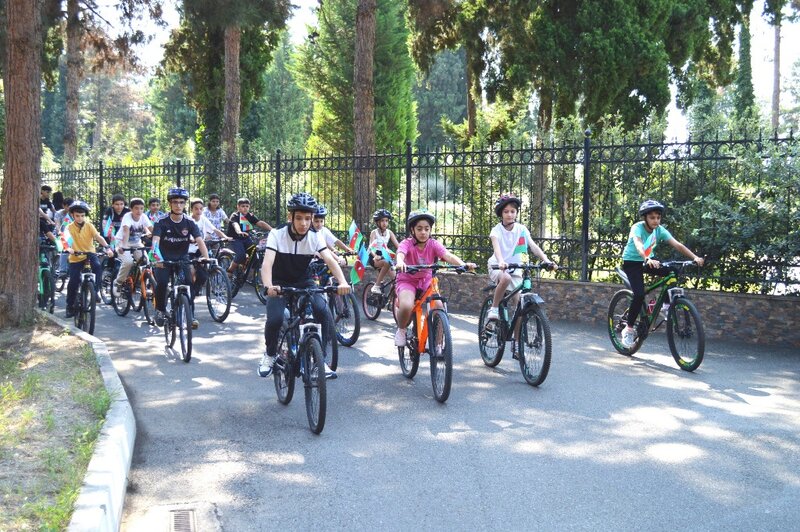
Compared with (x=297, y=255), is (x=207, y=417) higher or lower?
lower

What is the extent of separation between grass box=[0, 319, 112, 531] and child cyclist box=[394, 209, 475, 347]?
113 inches

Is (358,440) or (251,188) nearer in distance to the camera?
(358,440)

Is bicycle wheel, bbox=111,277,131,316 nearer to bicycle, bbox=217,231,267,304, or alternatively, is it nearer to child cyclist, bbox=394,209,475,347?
bicycle, bbox=217,231,267,304

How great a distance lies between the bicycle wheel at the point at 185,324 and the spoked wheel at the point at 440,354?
319 centimetres

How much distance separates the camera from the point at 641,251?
9523 mm

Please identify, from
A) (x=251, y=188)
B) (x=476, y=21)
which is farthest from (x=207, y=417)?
(x=476, y=21)

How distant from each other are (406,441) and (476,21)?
1902cm

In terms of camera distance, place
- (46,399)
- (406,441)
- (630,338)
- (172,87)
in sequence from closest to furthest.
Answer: (406,441)
(46,399)
(630,338)
(172,87)

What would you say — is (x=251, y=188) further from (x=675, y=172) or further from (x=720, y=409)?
(x=720, y=409)

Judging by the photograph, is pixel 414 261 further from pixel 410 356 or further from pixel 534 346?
pixel 534 346

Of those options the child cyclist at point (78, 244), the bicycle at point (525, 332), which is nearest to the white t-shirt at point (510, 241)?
the bicycle at point (525, 332)

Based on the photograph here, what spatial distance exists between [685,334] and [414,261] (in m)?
3.11

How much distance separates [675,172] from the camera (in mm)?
11719

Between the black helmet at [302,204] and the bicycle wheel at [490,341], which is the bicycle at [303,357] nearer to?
the black helmet at [302,204]
